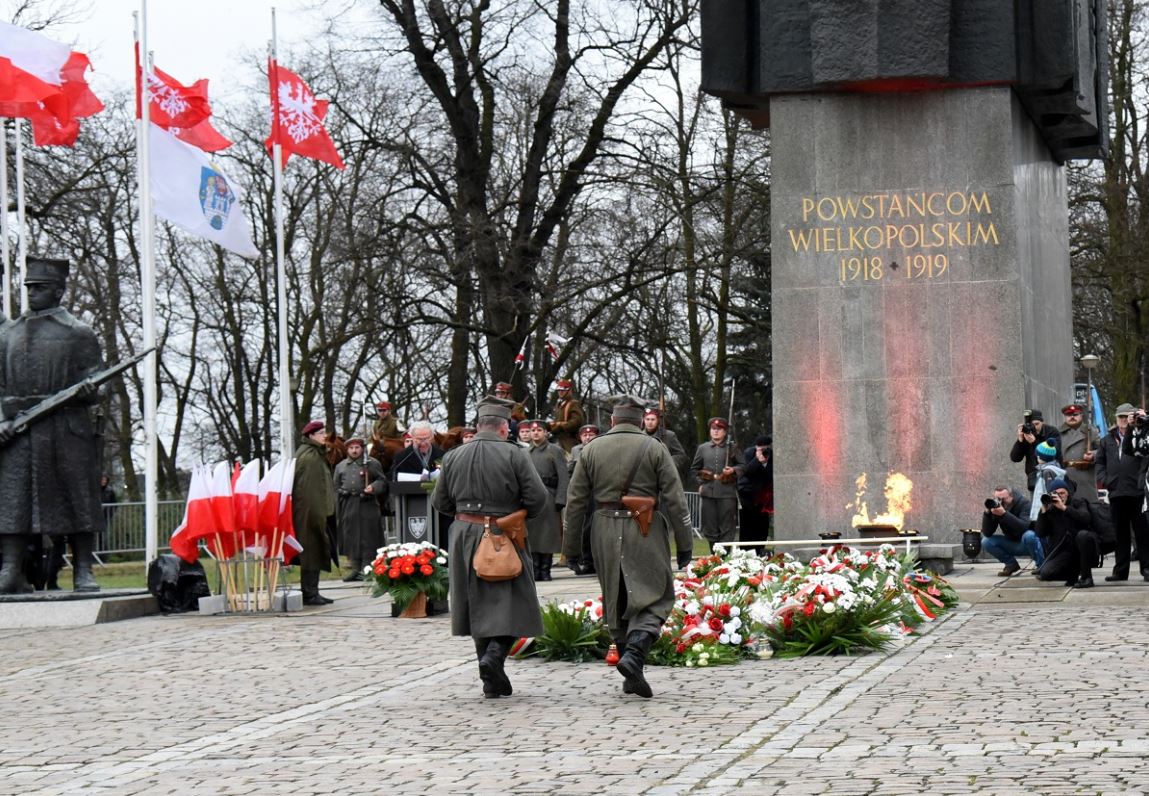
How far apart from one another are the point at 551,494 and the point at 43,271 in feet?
21.0

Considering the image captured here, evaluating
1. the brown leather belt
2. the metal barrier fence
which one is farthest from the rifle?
the metal barrier fence

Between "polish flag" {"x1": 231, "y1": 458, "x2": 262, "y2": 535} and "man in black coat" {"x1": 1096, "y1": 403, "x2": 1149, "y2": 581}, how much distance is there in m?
8.31

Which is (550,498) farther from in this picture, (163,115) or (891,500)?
(163,115)

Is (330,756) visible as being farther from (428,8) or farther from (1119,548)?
A: (428,8)

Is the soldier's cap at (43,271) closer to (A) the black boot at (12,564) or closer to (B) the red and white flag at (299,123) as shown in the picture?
(A) the black boot at (12,564)

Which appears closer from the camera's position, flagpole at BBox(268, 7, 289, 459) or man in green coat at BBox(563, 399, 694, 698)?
man in green coat at BBox(563, 399, 694, 698)

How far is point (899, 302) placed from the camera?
72.9 ft

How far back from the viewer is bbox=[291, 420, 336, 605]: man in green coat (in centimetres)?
1959

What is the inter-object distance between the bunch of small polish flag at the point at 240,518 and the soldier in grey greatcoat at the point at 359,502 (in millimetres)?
4354

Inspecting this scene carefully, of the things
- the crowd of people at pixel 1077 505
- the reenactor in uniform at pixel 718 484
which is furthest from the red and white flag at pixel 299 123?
the crowd of people at pixel 1077 505

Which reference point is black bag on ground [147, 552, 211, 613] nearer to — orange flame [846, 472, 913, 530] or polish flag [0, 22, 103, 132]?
polish flag [0, 22, 103, 132]

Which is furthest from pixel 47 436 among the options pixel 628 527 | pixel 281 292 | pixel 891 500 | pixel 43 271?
pixel 891 500

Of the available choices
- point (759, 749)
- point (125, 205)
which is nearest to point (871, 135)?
point (759, 749)

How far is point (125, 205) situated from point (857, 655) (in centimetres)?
3652
